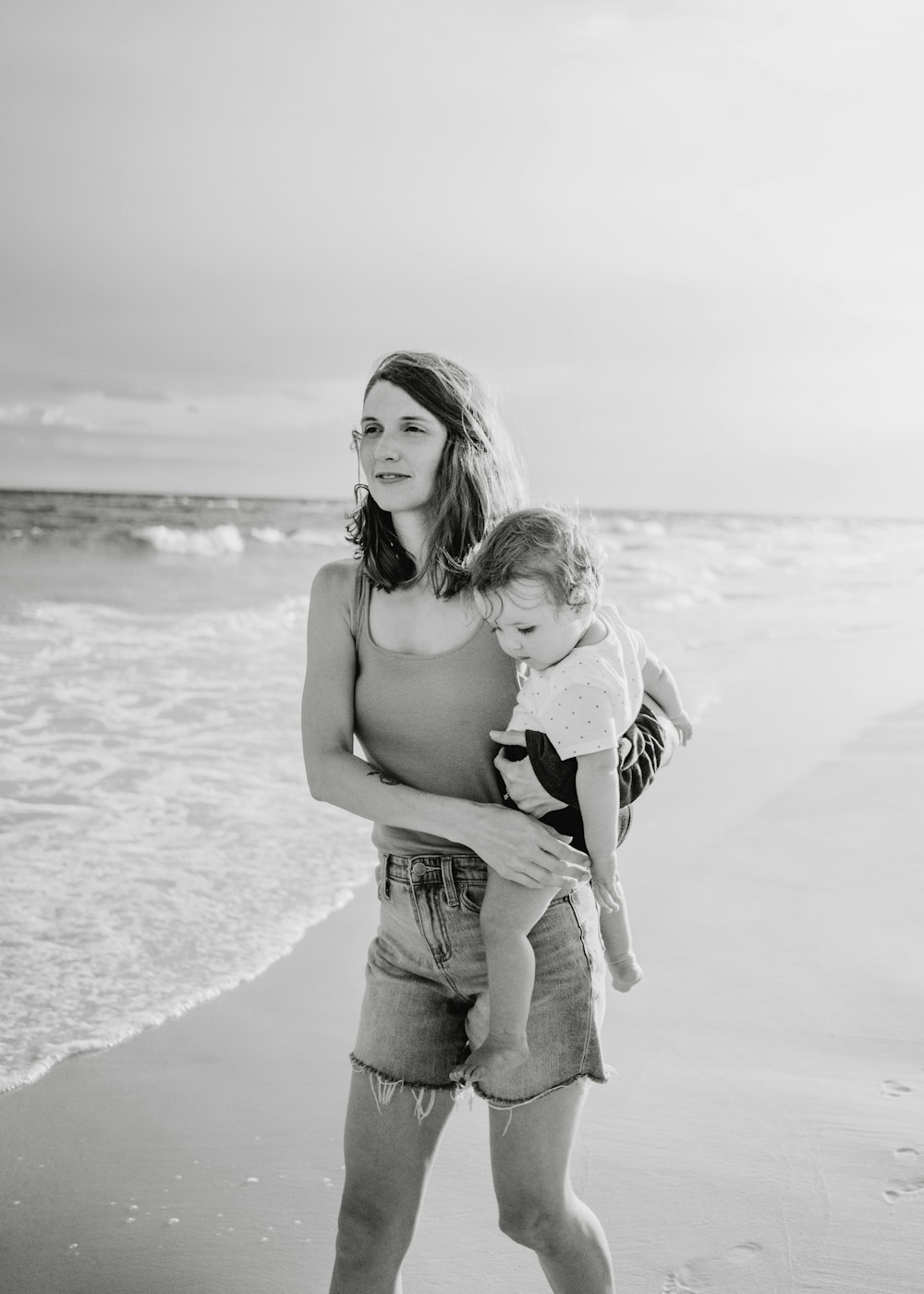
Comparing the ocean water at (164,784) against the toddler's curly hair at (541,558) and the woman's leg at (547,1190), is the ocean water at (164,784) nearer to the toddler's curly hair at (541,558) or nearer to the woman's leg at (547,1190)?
the woman's leg at (547,1190)

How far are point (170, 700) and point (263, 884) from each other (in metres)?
3.84

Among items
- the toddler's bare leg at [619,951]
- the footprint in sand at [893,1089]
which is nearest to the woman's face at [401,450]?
the toddler's bare leg at [619,951]

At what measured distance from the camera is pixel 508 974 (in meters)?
1.96

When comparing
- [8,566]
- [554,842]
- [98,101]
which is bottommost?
[8,566]

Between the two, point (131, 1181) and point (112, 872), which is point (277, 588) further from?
point (131, 1181)

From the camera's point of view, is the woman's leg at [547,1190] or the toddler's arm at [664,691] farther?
the toddler's arm at [664,691]

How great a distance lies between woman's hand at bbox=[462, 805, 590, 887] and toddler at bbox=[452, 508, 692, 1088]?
0.14ft

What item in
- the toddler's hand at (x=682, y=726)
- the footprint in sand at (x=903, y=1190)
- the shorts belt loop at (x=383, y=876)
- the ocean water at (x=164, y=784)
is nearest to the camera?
the shorts belt loop at (x=383, y=876)

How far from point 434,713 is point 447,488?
48 centimetres

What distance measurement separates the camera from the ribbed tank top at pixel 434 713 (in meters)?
2.13

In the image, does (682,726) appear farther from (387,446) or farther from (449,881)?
(387,446)

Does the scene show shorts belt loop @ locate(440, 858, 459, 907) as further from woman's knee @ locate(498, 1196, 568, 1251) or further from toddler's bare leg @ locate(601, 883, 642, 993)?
woman's knee @ locate(498, 1196, 568, 1251)

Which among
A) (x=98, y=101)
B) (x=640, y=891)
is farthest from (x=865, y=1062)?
(x=98, y=101)

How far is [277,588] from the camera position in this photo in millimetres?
17641
